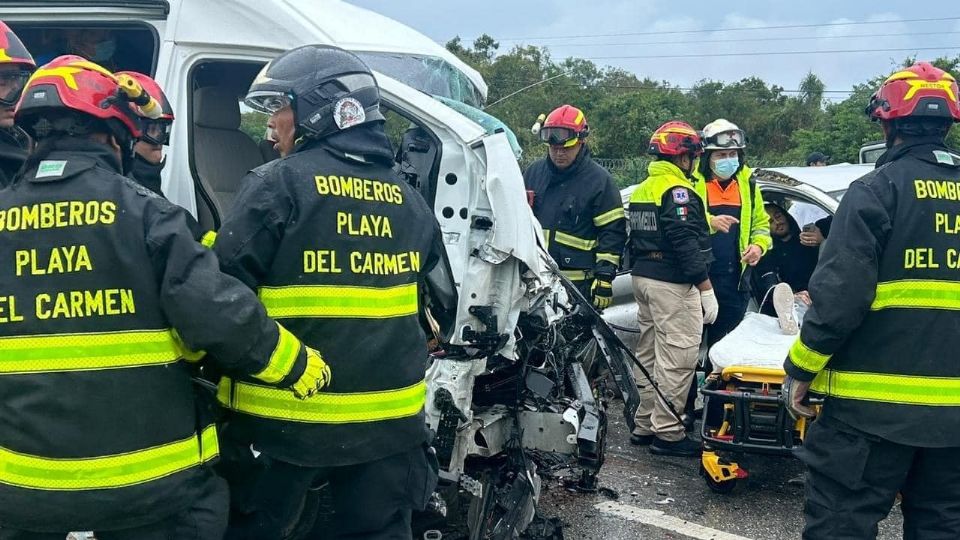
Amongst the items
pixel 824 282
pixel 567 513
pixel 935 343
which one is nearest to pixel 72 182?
pixel 824 282

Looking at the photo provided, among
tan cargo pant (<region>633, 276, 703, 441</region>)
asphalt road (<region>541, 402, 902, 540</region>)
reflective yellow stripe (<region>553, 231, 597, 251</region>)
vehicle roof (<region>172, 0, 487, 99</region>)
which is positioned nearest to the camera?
vehicle roof (<region>172, 0, 487, 99</region>)

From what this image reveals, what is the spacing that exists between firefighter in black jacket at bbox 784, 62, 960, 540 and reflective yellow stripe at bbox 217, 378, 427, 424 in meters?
1.55

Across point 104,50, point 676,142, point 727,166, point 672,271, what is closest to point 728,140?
point 727,166

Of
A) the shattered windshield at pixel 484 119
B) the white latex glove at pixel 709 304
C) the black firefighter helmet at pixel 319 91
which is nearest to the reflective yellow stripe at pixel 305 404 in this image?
the black firefighter helmet at pixel 319 91

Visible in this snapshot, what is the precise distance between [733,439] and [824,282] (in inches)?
72.3

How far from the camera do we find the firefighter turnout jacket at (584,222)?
6.11 m

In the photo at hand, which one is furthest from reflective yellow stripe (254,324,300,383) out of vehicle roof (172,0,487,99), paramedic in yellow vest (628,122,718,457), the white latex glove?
the white latex glove

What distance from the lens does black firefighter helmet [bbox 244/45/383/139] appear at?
2904 millimetres

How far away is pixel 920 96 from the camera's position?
3307mm

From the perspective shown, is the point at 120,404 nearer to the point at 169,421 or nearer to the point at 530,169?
the point at 169,421

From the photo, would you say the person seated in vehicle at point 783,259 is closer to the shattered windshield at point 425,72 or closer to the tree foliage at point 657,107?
the shattered windshield at point 425,72

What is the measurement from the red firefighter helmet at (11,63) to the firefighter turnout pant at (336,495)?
5.77 ft

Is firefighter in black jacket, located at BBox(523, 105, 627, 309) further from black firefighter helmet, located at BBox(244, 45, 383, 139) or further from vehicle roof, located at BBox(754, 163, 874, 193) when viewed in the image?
black firefighter helmet, located at BBox(244, 45, 383, 139)

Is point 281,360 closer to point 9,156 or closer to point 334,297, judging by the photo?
point 334,297
